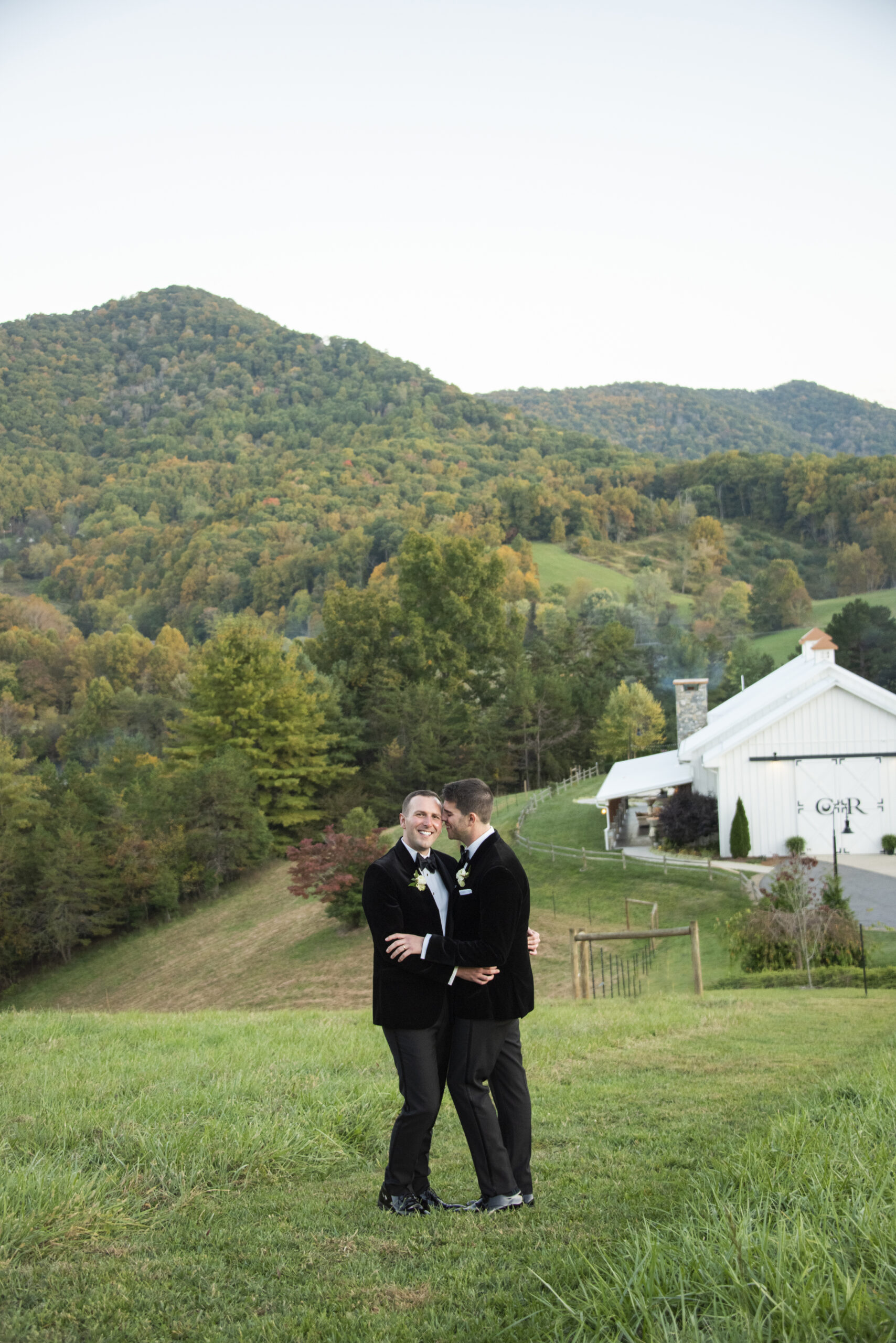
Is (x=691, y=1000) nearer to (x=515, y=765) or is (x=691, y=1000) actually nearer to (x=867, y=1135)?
(x=867, y=1135)

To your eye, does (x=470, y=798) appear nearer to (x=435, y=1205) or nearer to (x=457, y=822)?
(x=457, y=822)

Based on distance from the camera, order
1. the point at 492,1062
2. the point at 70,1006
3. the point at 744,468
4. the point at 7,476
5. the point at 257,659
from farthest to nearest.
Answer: the point at 7,476
the point at 744,468
the point at 257,659
the point at 70,1006
the point at 492,1062

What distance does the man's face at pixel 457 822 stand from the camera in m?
4.31

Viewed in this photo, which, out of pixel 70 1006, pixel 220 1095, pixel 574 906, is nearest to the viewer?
pixel 220 1095

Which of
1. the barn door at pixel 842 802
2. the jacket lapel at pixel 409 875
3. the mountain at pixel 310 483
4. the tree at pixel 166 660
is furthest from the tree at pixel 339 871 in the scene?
the mountain at pixel 310 483

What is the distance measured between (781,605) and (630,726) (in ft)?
154

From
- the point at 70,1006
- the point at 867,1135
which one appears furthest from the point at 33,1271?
the point at 70,1006

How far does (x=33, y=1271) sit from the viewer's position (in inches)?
137

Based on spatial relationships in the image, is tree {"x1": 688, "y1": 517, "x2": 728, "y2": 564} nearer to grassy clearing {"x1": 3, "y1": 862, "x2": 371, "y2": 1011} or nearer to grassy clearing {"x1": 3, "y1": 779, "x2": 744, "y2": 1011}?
grassy clearing {"x1": 3, "y1": 779, "x2": 744, "y2": 1011}

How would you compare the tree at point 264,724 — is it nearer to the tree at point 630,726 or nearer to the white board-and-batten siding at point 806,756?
the tree at point 630,726

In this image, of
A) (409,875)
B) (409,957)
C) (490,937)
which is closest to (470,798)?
(409,875)

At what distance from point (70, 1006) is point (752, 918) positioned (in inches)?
873

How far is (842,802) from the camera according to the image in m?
27.4

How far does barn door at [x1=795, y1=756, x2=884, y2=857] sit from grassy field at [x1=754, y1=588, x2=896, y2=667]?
49.2 meters
